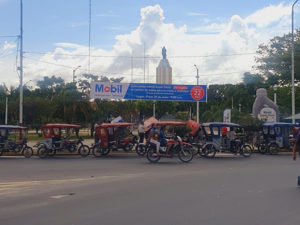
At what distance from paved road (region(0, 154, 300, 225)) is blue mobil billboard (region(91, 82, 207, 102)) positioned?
15.1 meters

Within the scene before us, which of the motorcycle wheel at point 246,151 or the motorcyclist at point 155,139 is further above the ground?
the motorcyclist at point 155,139

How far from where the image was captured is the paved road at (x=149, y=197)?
6.42 meters

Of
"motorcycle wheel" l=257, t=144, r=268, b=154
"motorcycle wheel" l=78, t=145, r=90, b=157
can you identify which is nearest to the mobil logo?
"motorcycle wheel" l=78, t=145, r=90, b=157

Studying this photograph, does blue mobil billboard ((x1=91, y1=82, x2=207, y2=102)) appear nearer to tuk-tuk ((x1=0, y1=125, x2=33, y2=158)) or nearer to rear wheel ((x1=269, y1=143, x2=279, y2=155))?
rear wheel ((x1=269, y1=143, x2=279, y2=155))

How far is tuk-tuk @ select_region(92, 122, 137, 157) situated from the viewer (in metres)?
19.6

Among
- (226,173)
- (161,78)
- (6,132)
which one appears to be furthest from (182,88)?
(226,173)

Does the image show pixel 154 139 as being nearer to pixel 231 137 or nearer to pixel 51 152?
pixel 231 137

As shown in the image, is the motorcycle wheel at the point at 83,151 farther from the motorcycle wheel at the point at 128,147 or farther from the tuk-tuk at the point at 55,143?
the motorcycle wheel at the point at 128,147

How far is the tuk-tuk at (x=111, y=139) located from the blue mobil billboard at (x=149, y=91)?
785 centimetres

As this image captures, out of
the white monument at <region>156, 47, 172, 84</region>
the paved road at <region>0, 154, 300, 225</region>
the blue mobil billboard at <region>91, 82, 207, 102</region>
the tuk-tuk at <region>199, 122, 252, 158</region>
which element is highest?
the white monument at <region>156, 47, 172, 84</region>

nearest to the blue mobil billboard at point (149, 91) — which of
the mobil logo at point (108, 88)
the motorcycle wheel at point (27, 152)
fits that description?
the mobil logo at point (108, 88)

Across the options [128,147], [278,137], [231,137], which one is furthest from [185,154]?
[278,137]

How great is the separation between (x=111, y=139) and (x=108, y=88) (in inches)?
335

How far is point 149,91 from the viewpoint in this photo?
2853 centimetres
